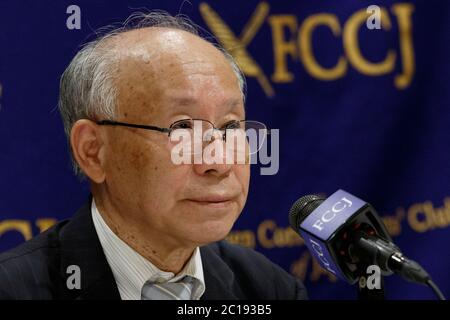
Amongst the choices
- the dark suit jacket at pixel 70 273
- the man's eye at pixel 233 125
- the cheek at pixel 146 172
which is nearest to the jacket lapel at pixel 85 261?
the dark suit jacket at pixel 70 273

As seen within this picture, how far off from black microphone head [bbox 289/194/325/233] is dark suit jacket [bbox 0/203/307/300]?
414mm

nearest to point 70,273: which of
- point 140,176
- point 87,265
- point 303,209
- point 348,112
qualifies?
point 87,265

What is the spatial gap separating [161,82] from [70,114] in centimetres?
23

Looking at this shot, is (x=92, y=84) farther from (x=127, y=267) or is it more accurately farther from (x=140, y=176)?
(x=127, y=267)

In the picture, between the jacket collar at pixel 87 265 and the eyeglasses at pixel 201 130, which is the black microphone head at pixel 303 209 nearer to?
the eyeglasses at pixel 201 130

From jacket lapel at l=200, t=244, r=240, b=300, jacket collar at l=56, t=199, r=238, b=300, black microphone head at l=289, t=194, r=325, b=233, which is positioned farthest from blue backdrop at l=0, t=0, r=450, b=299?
black microphone head at l=289, t=194, r=325, b=233

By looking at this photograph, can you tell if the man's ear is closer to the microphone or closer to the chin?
the chin

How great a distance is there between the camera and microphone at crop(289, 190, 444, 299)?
113cm

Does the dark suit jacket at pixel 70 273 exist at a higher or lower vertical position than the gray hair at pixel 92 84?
lower

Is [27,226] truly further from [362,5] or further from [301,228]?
[362,5]

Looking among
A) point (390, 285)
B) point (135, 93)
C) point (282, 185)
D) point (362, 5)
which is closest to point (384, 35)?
point (362, 5)

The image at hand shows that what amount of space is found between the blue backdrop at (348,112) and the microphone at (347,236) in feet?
2.32

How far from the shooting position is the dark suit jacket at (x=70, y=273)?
146 centimetres

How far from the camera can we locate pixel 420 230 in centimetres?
196
